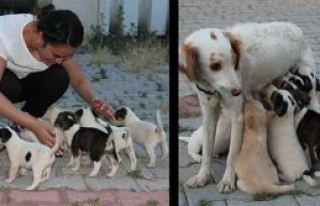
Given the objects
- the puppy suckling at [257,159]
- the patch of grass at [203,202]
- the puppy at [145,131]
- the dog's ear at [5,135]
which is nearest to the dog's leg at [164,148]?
the puppy at [145,131]

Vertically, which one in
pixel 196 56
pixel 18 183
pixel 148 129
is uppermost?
pixel 196 56

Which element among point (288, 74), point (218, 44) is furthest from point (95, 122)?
point (288, 74)

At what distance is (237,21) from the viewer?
3.69 m

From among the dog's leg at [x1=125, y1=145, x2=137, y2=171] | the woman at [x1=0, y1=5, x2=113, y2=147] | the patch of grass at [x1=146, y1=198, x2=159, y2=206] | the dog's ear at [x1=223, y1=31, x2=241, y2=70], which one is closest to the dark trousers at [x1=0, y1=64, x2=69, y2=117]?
the woman at [x1=0, y1=5, x2=113, y2=147]

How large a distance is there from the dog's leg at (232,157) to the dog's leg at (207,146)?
0.07 metres

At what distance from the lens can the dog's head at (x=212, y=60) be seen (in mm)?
3525

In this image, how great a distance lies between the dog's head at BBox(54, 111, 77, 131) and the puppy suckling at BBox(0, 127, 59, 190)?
122mm

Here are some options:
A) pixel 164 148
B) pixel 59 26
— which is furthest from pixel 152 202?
pixel 59 26

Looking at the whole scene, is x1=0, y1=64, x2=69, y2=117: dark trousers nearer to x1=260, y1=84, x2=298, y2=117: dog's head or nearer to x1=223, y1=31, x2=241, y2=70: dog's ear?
x1=223, y1=31, x2=241, y2=70: dog's ear

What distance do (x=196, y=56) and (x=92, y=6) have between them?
52cm

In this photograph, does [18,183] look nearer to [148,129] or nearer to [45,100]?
[45,100]

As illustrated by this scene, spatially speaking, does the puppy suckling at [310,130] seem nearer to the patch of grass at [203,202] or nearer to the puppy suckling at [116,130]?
the patch of grass at [203,202]

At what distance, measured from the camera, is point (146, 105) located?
12.1 feet

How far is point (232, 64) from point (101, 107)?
0.63 metres
